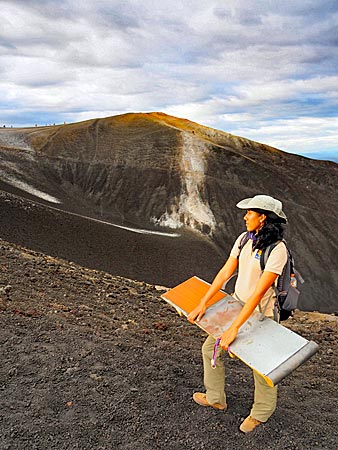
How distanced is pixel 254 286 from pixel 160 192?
3735 centimetres

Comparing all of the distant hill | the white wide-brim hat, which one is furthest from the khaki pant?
the distant hill

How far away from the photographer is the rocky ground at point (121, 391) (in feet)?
14.7

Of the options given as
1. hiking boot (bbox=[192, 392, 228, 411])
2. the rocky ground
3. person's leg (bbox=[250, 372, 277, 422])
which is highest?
person's leg (bbox=[250, 372, 277, 422])

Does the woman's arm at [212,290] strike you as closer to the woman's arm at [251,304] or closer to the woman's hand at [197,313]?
the woman's hand at [197,313]

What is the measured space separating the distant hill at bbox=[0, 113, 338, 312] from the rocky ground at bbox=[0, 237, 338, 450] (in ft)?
46.5

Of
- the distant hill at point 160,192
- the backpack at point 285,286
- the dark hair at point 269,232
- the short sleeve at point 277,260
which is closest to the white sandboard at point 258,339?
the backpack at point 285,286

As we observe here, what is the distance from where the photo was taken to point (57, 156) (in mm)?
46406

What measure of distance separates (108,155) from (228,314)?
4440cm

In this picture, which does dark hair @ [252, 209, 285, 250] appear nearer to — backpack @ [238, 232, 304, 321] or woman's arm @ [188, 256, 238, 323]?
backpack @ [238, 232, 304, 321]

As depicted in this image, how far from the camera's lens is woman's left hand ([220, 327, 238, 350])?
14.0ft

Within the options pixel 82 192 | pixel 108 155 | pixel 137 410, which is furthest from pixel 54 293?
pixel 108 155

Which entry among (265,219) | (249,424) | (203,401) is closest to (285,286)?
(265,219)

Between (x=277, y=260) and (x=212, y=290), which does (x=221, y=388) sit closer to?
(x=212, y=290)

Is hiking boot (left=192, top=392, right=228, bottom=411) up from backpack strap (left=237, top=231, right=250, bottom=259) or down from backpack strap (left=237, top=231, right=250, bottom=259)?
down
